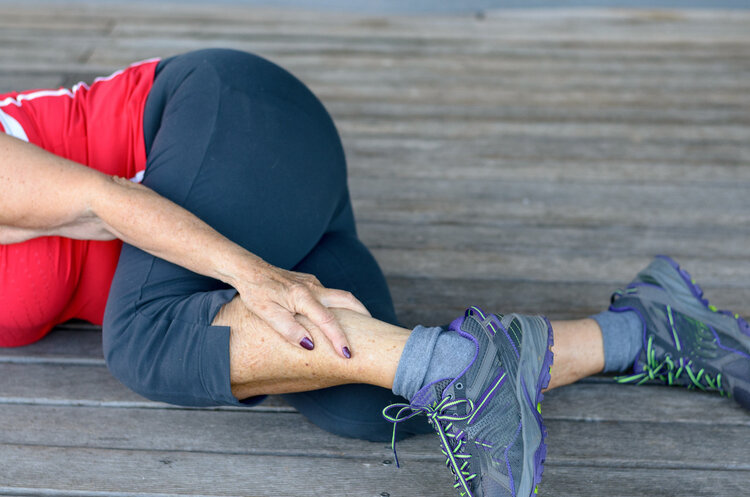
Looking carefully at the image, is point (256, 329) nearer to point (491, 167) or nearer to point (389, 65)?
point (491, 167)

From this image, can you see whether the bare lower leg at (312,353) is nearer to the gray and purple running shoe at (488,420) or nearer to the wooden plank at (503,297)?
the gray and purple running shoe at (488,420)

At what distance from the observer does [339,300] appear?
121 cm

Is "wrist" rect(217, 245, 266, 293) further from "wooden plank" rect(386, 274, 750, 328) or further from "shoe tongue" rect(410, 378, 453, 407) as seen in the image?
"wooden plank" rect(386, 274, 750, 328)

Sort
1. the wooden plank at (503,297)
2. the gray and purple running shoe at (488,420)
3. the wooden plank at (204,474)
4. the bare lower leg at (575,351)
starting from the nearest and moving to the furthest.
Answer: the gray and purple running shoe at (488,420) < the wooden plank at (204,474) < the bare lower leg at (575,351) < the wooden plank at (503,297)

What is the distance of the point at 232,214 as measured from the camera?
131 centimetres

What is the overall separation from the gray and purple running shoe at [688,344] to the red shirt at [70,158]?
0.99 m

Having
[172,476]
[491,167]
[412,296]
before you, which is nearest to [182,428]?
[172,476]

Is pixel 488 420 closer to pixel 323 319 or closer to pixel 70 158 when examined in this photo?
pixel 323 319

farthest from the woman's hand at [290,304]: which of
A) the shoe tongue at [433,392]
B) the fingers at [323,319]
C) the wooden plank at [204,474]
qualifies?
the wooden plank at [204,474]

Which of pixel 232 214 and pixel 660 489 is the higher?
pixel 232 214

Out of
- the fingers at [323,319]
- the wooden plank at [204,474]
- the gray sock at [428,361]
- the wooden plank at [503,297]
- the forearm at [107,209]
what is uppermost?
the forearm at [107,209]

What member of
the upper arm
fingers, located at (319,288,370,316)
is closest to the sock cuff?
fingers, located at (319,288,370,316)

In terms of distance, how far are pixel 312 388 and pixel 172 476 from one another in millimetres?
284

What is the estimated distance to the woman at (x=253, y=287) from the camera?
1.17 meters
